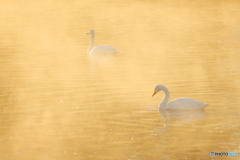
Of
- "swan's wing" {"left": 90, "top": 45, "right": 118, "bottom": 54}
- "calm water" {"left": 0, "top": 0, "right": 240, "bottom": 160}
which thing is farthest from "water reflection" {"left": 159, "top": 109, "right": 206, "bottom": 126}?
"swan's wing" {"left": 90, "top": 45, "right": 118, "bottom": 54}

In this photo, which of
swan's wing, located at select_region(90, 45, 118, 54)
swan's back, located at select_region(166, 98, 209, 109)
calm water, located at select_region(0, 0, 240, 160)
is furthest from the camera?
swan's wing, located at select_region(90, 45, 118, 54)

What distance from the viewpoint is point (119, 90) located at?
18.3 m

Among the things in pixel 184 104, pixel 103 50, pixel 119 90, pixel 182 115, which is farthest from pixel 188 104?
pixel 103 50

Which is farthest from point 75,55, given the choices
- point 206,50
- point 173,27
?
point 173,27

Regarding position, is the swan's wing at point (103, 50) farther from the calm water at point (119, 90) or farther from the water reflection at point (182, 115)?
the water reflection at point (182, 115)

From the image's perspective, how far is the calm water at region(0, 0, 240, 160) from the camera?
489 inches

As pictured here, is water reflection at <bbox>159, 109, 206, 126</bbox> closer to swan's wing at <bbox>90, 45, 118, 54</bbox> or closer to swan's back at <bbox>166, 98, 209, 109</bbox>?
swan's back at <bbox>166, 98, 209, 109</bbox>

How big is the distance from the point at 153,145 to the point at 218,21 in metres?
28.5

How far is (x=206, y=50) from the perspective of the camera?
88.9 ft

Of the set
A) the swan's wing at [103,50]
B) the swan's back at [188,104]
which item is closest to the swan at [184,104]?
the swan's back at [188,104]

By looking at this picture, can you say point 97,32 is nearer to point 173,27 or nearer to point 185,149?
point 173,27

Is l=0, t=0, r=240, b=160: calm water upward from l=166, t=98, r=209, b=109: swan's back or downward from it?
downward

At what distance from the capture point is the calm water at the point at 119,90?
1243 centimetres

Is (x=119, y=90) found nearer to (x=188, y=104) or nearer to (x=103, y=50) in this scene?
(x=188, y=104)
